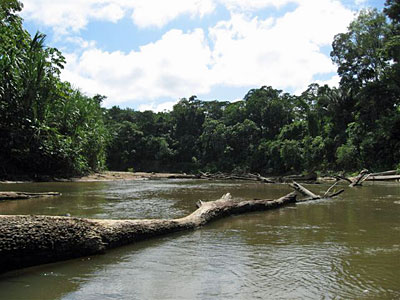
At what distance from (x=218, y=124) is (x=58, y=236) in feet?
158

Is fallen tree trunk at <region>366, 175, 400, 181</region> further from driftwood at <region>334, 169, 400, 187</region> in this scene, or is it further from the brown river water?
the brown river water

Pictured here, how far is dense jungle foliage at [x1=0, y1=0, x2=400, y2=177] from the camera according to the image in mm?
19609

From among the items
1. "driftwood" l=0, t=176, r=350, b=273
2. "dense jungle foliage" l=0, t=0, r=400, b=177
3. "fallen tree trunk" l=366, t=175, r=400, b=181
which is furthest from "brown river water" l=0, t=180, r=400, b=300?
"dense jungle foliage" l=0, t=0, r=400, b=177

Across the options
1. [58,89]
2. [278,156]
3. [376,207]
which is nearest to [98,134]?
[58,89]

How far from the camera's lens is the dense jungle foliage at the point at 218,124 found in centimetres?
1961

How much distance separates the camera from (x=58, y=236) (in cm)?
424

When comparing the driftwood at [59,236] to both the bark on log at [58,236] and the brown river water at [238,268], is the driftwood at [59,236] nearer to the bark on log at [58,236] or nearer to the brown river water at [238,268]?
the bark on log at [58,236]

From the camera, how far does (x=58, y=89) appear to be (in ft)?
70.7

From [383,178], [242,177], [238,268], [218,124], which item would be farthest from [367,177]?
[218,124]

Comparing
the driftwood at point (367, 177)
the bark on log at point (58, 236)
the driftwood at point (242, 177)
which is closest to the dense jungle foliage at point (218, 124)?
the driftwood at point (367, 177)

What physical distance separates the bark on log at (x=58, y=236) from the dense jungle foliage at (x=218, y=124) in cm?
1658

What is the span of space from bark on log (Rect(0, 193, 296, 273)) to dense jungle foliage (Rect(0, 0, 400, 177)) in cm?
1658

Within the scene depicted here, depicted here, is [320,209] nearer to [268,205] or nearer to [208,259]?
[268,205]

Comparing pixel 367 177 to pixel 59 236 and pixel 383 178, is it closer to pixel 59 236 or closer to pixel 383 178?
pixel 383 178
